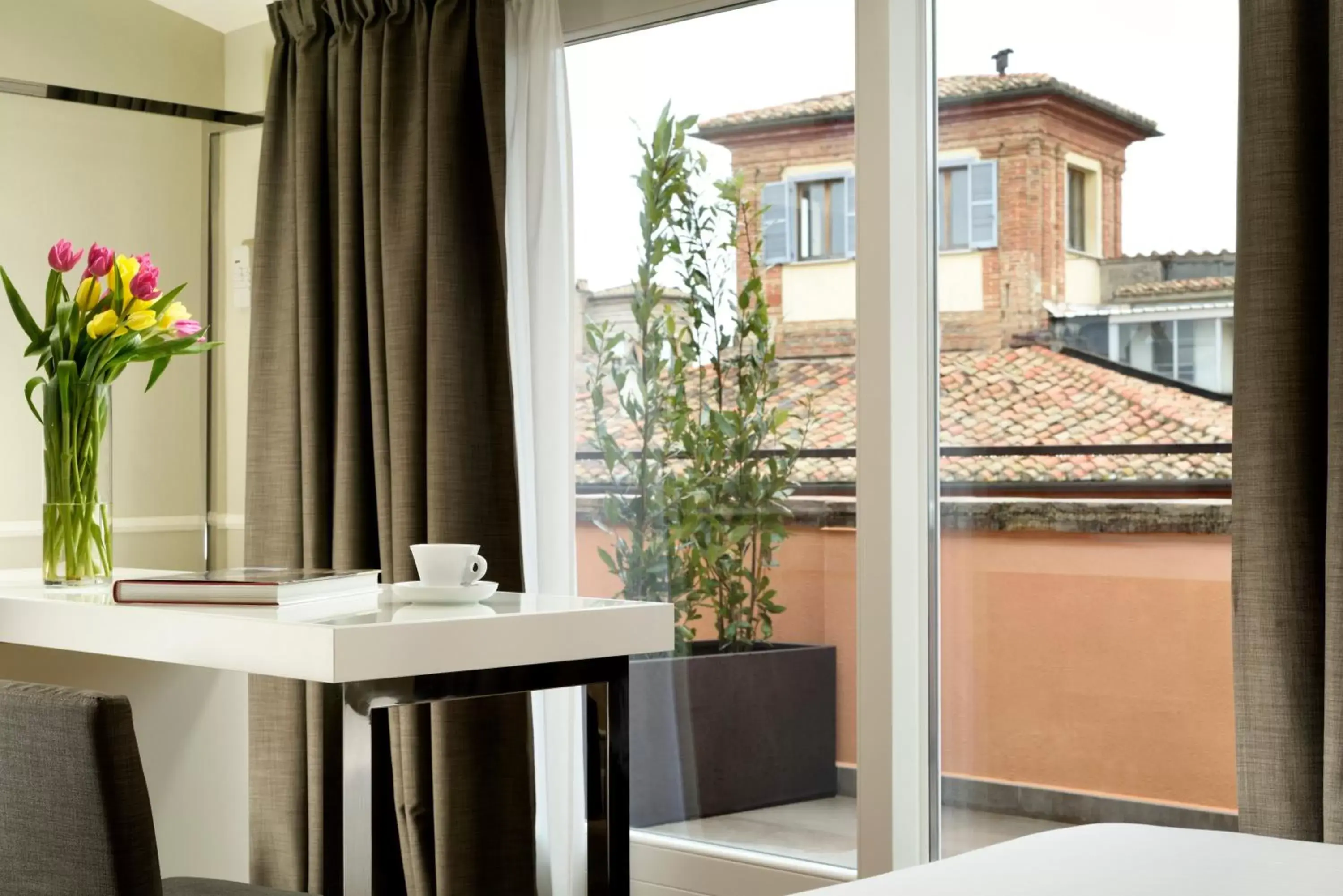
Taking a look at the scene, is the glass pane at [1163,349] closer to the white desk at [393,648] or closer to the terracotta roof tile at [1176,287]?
the terracotta roof tile at [1176,287]

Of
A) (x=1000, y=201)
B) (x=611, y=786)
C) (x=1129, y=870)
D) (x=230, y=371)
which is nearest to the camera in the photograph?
(x=1129, y=870)

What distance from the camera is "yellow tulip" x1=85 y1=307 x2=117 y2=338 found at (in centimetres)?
242

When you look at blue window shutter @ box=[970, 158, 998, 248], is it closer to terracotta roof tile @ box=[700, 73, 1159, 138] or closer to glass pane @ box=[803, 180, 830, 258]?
terracotta roof tile @ box=[700, 73, 1159, 138]

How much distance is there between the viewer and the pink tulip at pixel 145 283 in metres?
2.44

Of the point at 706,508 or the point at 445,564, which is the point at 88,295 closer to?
the point at 445,564

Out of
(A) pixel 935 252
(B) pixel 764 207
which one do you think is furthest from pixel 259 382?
(A) pixel 935 252

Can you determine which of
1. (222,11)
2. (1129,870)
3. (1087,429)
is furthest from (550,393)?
(1129,870)

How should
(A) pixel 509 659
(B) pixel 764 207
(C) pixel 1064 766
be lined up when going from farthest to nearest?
(B) pixel 764 207 → (C) pixel 1064 766 → (A) pixel 509 659

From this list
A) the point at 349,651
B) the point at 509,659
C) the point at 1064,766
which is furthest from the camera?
the point at 1064,766

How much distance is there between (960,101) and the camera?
9.23 feet

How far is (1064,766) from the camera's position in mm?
2678

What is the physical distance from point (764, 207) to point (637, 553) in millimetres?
845

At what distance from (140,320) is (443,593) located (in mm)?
848

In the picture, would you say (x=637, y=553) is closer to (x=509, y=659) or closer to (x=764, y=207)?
(x=764, y=207)
